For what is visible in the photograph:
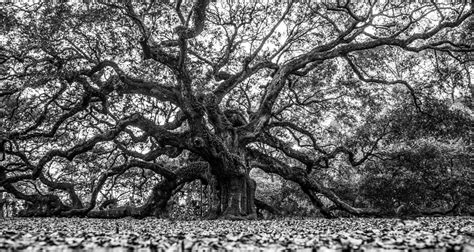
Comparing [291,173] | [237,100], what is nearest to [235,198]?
[291,173]

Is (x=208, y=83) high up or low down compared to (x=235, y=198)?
up

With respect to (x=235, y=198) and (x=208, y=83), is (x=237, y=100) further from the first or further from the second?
(x=235, y=198)

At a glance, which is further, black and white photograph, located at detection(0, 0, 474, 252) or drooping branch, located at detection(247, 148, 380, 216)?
drooping branch, located at detection(247, 148, 380, 216)

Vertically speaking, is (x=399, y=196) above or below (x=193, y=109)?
below

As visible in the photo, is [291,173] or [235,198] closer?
[235,198]

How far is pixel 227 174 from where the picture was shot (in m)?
10.6

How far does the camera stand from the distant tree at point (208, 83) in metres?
10.1

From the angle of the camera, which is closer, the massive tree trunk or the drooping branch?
the massive tree trunk

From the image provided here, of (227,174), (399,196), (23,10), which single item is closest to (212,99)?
(227,174)

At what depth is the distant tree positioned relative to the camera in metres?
10.1

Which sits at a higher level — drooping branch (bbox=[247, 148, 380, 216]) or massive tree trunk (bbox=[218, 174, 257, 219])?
drooping branch (bbox=[247, 148, 380, 216])

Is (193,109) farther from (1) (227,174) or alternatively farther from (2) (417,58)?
(2) (417,58)

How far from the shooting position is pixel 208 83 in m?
13.3

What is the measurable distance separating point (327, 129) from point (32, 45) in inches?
484
